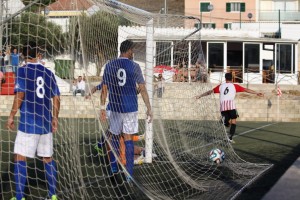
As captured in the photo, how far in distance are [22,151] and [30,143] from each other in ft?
0.44

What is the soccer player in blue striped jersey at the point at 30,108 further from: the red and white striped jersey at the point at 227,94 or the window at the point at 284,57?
the window at the point at 284,57

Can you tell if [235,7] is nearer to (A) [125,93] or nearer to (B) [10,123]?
(A) [125,93]

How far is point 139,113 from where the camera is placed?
39.0ft

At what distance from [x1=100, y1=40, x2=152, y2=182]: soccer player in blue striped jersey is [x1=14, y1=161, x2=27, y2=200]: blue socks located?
1.95 m

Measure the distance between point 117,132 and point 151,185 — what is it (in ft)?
3.05

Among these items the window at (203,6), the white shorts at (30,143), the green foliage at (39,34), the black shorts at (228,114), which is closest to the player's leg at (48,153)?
the white shorts at (30,143)

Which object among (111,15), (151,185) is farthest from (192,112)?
(151,185)

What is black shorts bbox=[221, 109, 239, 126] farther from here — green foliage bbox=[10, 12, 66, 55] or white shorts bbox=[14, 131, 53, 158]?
white shorts bbox=[14, 131, 53, 158]

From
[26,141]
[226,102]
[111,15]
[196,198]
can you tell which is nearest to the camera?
[26,141]

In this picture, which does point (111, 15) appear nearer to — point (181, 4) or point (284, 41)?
point (284, 41)

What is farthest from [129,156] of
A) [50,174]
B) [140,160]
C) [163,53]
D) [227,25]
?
[227,25]

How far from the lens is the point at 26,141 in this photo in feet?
24.9

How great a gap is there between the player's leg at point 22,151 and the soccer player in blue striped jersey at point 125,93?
1942mm

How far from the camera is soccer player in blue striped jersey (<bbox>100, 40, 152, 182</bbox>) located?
9344 millimetres
